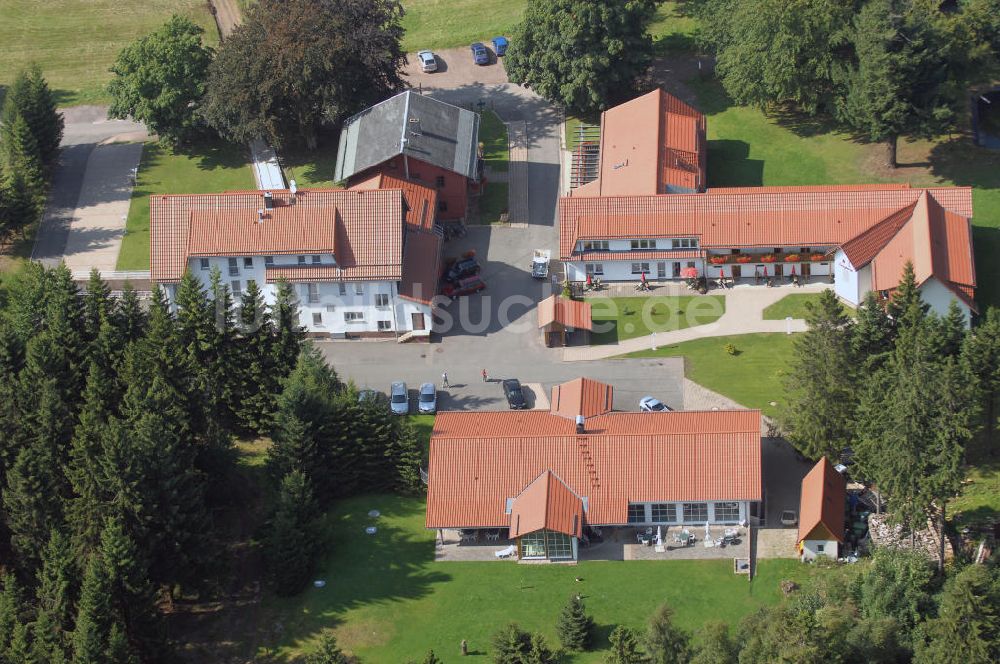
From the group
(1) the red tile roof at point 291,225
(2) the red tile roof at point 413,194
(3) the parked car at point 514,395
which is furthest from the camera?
(2) the red tile roof at point 413,194

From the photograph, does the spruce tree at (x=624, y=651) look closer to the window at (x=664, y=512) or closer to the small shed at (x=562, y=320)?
the window at (x=664, y=512)

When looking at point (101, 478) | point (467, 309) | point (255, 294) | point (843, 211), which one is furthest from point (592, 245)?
point (101, 478)

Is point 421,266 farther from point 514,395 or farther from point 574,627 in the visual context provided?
point 574,627

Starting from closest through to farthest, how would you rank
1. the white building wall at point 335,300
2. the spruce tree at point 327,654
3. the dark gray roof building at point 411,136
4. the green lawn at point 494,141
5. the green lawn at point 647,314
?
the spruce tree at point 327,654 < the green lawn at point 647,314 < the white building wall at point 335,300 < the dark gray roof building at point 411,136 < the green lawn at point 494,141

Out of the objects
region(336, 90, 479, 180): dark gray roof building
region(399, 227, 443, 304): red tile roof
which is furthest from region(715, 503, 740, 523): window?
region(336, 90, 479, 180): dark gray roof building

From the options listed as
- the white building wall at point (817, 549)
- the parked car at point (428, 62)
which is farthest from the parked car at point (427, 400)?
the parked car at point (428, 62)

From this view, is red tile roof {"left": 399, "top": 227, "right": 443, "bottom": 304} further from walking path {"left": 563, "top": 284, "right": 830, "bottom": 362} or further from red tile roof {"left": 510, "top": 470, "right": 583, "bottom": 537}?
red tile roof {"left": 510, "top": 470, "right": 583, "bottom": 537}
